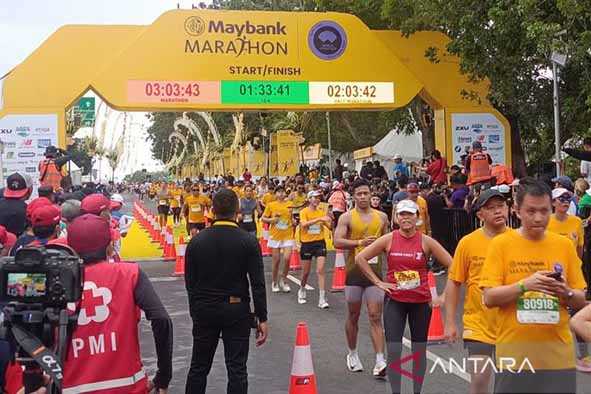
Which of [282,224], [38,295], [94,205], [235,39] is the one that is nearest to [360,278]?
[94,205]

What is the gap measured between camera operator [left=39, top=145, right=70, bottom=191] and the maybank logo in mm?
4525

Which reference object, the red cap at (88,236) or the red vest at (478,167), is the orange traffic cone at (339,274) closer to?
the red vest at (478,167)

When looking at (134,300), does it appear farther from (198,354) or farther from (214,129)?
(214,129)

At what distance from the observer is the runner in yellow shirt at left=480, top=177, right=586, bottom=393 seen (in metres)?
3.52

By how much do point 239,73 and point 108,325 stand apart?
544 inches

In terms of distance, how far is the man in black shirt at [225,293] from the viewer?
207 inches

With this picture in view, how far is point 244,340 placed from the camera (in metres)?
5.34

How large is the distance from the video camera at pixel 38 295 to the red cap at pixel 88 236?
16.3 inches

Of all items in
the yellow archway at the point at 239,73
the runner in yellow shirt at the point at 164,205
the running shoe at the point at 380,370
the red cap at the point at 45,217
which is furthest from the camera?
the runner in yellow shirt at the point at 164,205

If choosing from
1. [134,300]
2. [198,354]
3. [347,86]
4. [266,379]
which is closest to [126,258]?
[347,86]

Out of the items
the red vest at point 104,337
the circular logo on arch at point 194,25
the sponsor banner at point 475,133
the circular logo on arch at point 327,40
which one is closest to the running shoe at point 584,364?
the red vest at point 104,337

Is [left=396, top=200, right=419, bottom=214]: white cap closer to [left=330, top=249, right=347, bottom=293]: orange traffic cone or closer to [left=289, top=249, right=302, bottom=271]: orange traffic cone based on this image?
[left=330, top=249, right=347, bottom=293]: orange traffic cone

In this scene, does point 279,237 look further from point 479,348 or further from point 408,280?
point 479,348

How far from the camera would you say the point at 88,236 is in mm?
3795
